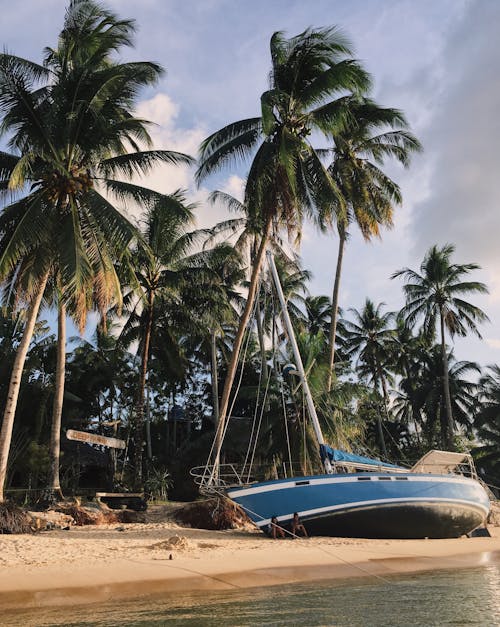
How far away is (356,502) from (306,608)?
7632mm

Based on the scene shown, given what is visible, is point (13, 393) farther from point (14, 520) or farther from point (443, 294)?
point (443, 294)

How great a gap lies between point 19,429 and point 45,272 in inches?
575

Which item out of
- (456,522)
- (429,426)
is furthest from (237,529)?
(429,426)

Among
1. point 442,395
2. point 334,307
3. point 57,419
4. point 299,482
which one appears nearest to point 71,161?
point 57,419

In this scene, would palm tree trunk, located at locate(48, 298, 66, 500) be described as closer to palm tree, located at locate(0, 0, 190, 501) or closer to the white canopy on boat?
palm tree, located at locate(0, 0, 190, 501)

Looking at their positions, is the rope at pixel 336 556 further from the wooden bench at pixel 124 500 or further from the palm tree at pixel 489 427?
the palm tree at pixel 489 427

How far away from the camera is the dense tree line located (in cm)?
1617

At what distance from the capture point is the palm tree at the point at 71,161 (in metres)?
15.4

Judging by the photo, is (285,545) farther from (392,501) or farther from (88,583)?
(88,583)

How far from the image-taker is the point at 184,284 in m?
25.5

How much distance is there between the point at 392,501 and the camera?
15.1 meters

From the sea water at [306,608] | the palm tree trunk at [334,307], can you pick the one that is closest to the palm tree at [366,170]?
the palm tree trunk at [334,307]

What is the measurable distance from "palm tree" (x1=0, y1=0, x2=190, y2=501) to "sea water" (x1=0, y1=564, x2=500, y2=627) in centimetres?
910

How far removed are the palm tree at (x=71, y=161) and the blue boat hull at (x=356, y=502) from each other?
294 inches
